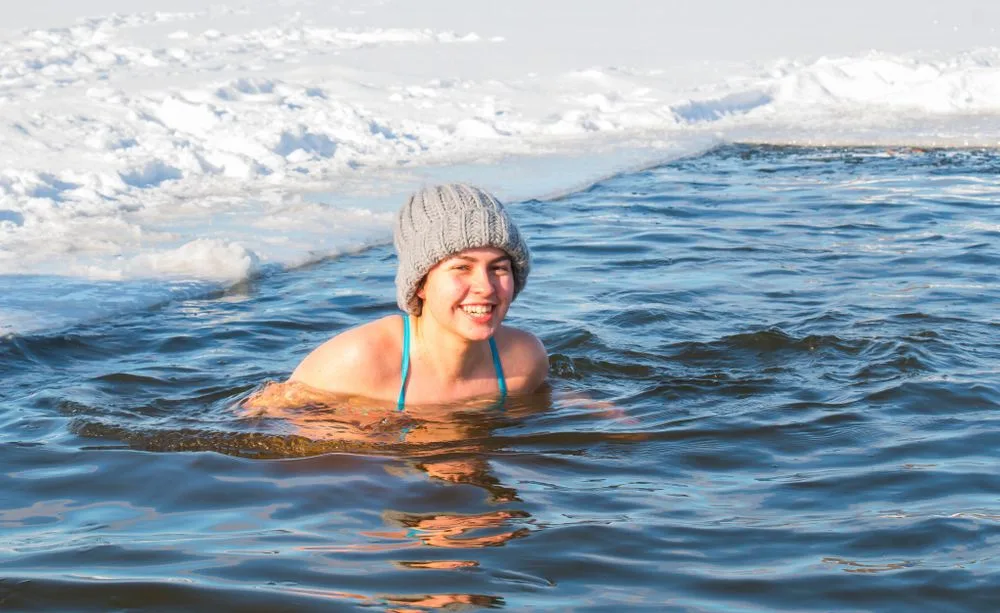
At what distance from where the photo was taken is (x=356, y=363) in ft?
15.8

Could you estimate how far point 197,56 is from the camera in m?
18.9

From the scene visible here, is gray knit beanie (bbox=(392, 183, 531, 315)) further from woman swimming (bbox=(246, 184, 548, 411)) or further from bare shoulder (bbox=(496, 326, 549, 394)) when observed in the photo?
bare shoulder (bbox=(496, 326, 549, 394))

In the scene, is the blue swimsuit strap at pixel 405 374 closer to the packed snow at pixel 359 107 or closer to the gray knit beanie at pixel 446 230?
the gray knit beanie at pixel 446 230

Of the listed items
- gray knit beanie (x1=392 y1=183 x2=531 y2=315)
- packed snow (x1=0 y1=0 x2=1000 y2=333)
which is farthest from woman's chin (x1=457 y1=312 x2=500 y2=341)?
packed snow (x1=0 y1=0 x2=1000 y2=333)

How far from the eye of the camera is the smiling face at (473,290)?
4500 mm

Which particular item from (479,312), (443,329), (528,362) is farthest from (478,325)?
(528,362)

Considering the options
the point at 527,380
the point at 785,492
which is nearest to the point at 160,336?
the point at 527,380

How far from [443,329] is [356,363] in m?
0.35

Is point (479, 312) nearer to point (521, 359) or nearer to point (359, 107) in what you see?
point (521, 359)

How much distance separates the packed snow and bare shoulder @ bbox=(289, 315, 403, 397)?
6.72ft

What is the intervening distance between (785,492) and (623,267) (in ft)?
14.1

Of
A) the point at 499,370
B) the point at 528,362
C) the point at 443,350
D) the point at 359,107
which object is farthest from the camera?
the point at 359,107

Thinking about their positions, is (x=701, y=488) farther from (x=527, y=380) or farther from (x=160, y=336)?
(x=160, y=336)

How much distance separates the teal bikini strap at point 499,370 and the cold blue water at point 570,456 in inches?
2.7
